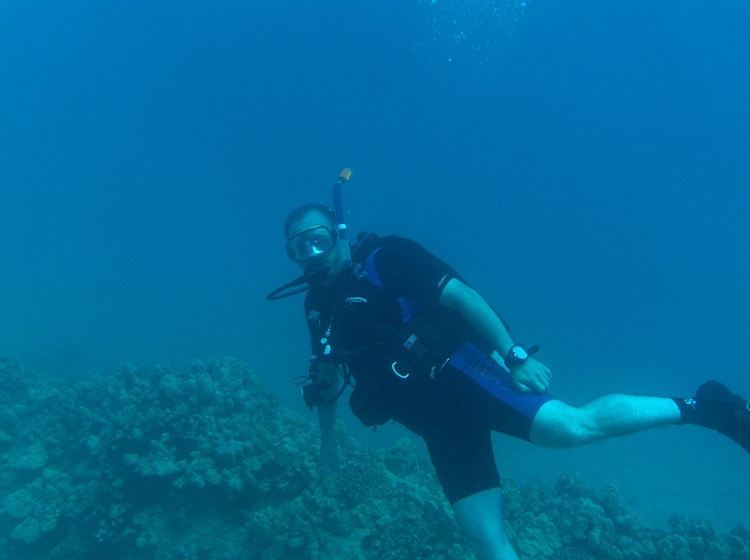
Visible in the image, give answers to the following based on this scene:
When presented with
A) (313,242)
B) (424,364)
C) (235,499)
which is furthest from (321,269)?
(235,499)

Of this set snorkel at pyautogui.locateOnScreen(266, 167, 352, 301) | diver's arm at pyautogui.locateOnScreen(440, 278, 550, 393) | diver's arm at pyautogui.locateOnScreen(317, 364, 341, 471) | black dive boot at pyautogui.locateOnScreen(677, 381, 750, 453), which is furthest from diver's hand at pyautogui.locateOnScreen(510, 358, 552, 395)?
diver's arm at pyautogui.locateOnScreen(317, 364, 341, 471)

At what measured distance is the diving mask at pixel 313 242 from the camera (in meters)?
4.38

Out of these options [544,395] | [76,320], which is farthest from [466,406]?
[76,320]

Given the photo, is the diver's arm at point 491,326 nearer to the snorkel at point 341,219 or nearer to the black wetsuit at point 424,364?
the black wetsuit at point 424,364

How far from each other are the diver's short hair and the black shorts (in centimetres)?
192

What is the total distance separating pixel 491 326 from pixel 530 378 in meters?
0.51

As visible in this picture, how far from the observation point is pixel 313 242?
14.5 feet

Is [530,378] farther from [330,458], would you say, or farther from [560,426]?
[330,458]

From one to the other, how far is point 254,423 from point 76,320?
35.0 meters

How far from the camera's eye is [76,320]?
35312 millimetres

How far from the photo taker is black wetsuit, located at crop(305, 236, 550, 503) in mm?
3693

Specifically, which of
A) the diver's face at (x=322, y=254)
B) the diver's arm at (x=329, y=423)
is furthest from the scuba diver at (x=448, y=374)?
the diver's arm at (x=329, y=423)

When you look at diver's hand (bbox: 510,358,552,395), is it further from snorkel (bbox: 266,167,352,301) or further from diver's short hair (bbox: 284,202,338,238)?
diver's short hair (bbox: 284,202,338,238)

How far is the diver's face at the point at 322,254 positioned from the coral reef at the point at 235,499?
2.64 m
